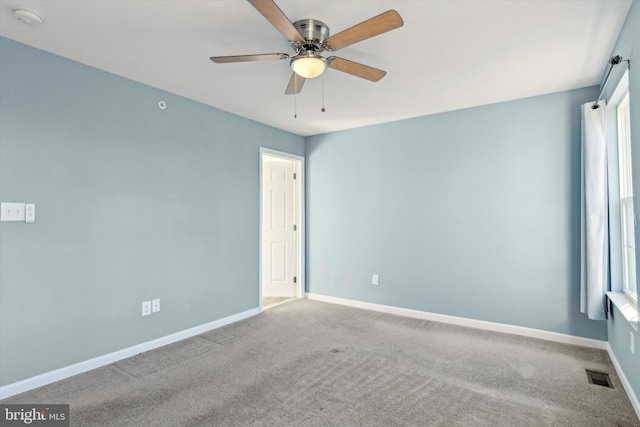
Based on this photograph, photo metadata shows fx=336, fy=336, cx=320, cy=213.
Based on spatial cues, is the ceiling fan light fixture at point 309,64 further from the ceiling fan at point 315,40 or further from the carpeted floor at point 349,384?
the carpeted floor at point 349,384

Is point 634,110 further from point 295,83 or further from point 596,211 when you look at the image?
point 295,83

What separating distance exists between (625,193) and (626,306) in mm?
913

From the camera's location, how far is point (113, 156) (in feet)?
9.59

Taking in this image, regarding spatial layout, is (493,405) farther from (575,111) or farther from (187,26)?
(187,26)

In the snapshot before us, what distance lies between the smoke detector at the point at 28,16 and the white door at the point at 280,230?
324 centimetres

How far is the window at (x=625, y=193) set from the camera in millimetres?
2623

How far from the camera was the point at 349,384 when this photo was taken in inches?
98.7

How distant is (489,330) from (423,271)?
92 cm

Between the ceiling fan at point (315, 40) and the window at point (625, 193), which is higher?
the ceiling fan at point (315, 40)

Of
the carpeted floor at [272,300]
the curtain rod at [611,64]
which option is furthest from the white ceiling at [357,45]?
the carpeted floor at [272,300]

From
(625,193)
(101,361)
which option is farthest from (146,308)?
(625,193)

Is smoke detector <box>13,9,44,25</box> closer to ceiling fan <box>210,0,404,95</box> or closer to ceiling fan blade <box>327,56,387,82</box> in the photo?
ceiling fan <box>210,0,404,95</box>

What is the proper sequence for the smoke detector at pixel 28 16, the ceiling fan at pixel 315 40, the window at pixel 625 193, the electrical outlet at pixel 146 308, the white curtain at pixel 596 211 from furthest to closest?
1. the electrical outlet at pixel 146 308
2. the white curtain at pixel 596 211
3. the window at pixel 625 193
4. the smoke detector at pixel 28 16
5. the ceiling fan at pixel 315 40
